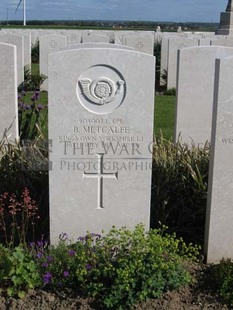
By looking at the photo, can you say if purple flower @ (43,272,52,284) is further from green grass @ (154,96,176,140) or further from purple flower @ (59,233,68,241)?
green grass @ (154,96,176,140)

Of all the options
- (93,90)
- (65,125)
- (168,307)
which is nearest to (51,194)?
(65,125)

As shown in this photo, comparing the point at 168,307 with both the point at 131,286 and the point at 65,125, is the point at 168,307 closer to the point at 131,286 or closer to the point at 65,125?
the point at 131,286

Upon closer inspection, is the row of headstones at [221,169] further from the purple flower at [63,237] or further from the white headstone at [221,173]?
the purple flower at [63,237]

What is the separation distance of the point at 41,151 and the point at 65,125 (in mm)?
1351

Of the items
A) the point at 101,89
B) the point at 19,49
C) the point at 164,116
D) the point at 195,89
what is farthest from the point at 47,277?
the point at 19,49

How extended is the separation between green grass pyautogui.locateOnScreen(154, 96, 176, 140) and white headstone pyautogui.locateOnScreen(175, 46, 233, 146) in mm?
1610

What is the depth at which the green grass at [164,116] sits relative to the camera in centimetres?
860

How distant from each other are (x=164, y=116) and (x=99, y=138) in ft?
20.1

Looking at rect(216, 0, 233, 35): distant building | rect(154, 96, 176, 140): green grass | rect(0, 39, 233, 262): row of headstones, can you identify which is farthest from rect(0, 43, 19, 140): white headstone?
rect(216, 0, 233, 35): distant building

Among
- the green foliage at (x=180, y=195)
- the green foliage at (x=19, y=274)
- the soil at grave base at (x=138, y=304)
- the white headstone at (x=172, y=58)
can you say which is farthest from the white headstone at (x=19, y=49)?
the soil at grave base at (x=138, y=304)

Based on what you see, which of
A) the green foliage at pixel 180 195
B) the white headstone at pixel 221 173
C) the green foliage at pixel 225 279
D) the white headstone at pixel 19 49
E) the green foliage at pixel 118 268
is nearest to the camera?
the green foliage at pixel 118 268

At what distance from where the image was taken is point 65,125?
4.01m

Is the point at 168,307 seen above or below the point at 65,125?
below

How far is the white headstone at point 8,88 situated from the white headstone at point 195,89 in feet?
5.98
